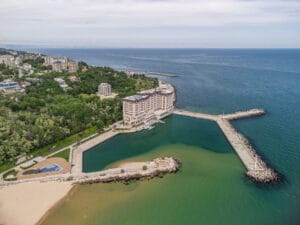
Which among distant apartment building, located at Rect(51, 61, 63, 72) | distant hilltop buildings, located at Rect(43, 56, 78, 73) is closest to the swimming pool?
distant hilltop buildings, located at Rect(43, 56, 78, 73)

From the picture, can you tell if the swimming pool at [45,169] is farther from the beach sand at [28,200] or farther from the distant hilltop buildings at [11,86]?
the distant hilltop buildings at [11,86]

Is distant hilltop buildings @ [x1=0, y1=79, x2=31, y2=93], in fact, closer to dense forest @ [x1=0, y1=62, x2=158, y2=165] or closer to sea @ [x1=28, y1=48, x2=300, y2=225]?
dense forest @ [x1=0, y1=62, x2=158, y2=165]

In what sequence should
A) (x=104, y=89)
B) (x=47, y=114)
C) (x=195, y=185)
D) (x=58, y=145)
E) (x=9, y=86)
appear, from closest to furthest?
(x=195, y=185), (x=58, y=145), (x=47, y=114), (x=9, y=86), (x=104, y=89)

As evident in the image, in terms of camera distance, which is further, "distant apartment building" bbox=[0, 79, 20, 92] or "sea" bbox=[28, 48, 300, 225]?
"distant apartment building" bbox=[0, 79, 20, 92]

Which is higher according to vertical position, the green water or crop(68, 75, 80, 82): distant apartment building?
crop(68, 75, 80, 82): distant apartment building

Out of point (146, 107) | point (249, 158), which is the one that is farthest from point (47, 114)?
point (249, 158)

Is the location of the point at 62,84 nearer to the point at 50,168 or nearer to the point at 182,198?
the point at 50,168

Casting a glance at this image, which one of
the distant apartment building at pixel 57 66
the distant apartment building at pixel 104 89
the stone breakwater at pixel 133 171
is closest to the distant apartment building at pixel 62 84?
the distant apartment building at pixel 104 89
